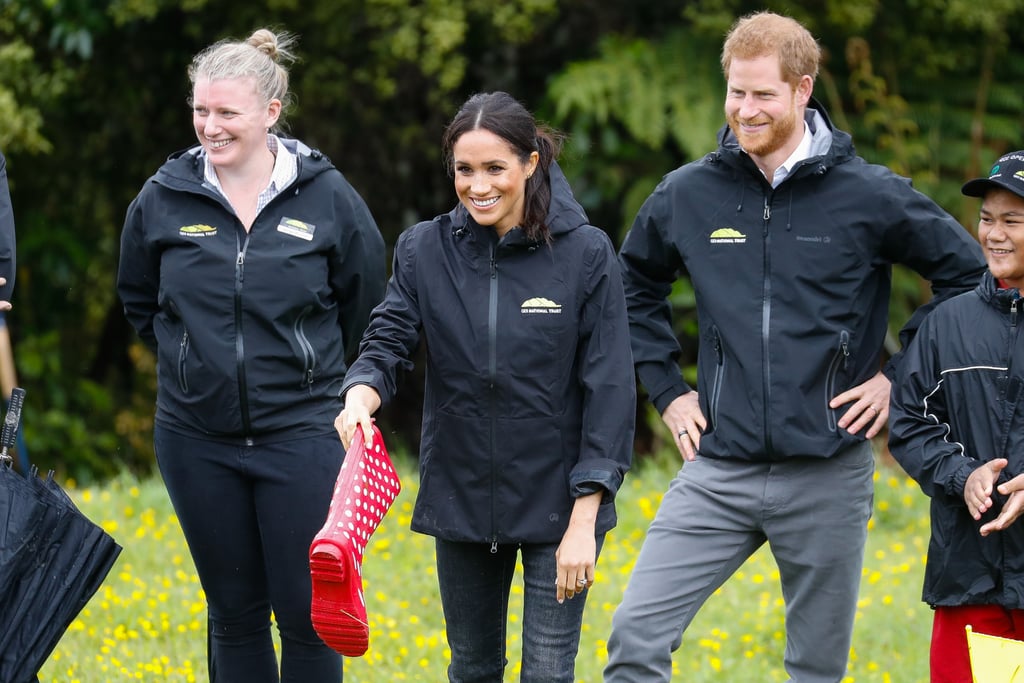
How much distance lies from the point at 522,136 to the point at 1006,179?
135 cm

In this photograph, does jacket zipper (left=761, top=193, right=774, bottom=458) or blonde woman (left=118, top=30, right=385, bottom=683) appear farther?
blonde woman (left=118, top=30, right=385, bottom=683)

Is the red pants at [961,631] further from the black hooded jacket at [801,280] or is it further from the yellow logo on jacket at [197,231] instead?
the yellow logo on jacket at [197,231]

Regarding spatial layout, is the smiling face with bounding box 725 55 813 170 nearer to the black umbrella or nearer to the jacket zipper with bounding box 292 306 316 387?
the jacket zipper with bounding box 292 306 316 387

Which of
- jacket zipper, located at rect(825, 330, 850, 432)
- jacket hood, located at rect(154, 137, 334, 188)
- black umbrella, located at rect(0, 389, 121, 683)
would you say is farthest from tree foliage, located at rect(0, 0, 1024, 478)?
black umbrella, located at rect(0, 389, 121, 683)

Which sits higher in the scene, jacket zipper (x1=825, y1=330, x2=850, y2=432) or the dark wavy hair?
the dark wavy hair

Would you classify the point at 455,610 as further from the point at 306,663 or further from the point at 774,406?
the point at 774,406

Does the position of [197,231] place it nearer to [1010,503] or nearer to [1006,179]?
[1006,179]

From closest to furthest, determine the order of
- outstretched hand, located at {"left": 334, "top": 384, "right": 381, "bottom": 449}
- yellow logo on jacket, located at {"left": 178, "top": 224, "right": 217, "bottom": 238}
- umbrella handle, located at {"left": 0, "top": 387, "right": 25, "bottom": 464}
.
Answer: outstretched hand, located at {"left": 334, "top": 384, "right": 381, "bottom": 449} < umbrella handle, located at {"left": 0, "top": 387, "right": 25, "bottom": 464} < yellow logo on jacket, located at {"left": 178, "top": 224, "right": 217, "bottom": 238}

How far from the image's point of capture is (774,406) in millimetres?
4246

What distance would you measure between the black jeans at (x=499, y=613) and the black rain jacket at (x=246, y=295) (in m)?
0.82

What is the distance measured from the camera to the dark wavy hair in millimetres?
3781

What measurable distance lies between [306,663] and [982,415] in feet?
7.37

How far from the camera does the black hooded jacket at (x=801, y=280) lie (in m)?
4.26

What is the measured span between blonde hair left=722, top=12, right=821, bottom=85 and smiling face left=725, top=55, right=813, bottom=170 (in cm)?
2
